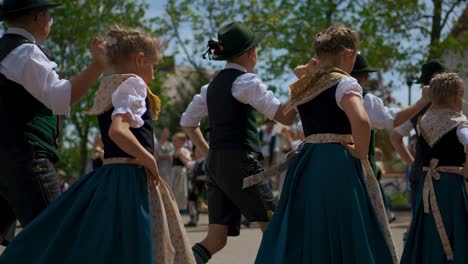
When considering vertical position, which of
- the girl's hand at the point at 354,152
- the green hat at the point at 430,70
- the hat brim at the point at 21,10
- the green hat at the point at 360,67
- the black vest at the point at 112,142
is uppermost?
the hat brim at the point at 21,10

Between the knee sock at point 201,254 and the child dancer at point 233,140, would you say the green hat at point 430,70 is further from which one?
the knee sock at point 201,254

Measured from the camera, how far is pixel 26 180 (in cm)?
495

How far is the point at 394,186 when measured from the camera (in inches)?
875

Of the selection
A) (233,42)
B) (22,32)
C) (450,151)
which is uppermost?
(22,32)

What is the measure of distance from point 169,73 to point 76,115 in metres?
3.88

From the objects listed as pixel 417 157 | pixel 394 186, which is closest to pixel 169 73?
pixel 394 186

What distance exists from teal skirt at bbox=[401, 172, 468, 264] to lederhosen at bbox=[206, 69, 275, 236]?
105 centimetres

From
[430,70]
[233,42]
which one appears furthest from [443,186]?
[430,70]

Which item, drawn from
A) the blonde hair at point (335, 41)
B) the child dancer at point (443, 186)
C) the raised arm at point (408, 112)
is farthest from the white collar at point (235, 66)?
the child dancer at point (443, 186)

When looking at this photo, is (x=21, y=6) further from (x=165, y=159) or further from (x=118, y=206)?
(x=165, y=159)

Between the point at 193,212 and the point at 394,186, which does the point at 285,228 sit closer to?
the point at 193,212

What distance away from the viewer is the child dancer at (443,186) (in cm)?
629

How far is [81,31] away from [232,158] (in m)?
20.0

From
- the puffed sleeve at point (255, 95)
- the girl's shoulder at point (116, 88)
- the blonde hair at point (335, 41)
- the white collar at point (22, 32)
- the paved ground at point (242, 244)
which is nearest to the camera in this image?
the girl's shoulder at point (116, 88)
